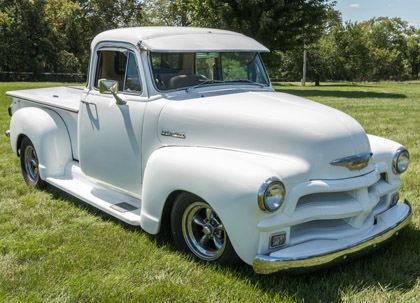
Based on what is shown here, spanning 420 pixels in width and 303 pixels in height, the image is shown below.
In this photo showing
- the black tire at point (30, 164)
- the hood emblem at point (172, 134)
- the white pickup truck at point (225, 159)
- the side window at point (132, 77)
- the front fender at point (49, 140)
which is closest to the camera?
the white pickup truck at point (225, 159)

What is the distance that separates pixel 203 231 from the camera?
3.55 m

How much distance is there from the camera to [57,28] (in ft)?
145

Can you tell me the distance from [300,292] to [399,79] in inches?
2491

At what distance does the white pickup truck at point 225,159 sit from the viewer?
3096mm

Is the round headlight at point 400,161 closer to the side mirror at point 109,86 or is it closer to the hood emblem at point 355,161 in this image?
the hood emblem at point 355,161

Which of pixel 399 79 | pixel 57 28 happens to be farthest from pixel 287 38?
pixel 399 79

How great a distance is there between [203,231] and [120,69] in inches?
77.3

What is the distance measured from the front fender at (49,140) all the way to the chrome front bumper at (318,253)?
3.13 metres

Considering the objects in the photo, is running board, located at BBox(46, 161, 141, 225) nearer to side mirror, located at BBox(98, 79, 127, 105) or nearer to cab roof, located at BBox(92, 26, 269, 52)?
side mirror, located at BBox(98, 79, 127, 105)

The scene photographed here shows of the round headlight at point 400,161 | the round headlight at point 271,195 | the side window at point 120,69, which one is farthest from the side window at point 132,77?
the round headlight at point 400,161

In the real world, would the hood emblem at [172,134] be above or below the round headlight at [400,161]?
above

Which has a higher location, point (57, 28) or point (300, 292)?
point (57, 28)

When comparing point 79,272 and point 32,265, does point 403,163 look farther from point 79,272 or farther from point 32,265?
point 32,265

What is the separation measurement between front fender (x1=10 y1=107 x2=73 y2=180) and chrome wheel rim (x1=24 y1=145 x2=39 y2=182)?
34 centimetres
